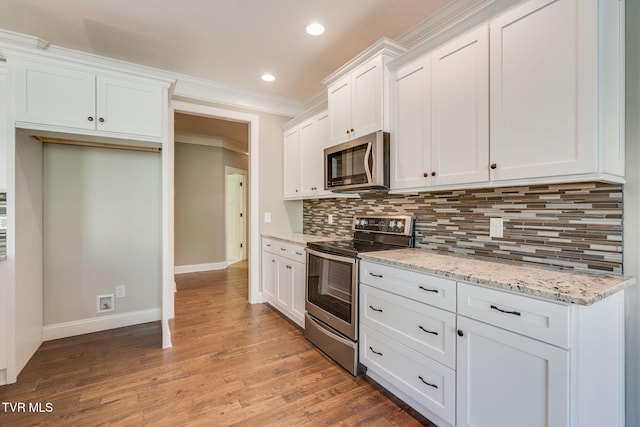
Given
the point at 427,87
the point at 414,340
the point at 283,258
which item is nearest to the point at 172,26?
the point at 427,87

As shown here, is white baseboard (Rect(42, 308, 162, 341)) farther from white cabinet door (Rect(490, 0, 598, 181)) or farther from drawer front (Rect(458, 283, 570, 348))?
white cabinet door (Rect(490, 0, 598, 181))

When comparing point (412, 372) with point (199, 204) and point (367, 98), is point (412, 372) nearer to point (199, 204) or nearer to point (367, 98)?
point (367, 98)

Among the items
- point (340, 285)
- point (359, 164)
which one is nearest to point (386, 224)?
point (359, 164)

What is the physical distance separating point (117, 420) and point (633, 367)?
263 cm

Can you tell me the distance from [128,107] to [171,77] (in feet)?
3.38

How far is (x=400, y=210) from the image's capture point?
2.59 metres

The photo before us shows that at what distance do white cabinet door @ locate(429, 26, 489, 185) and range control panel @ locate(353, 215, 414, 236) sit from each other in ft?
1.81

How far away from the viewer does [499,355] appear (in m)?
1.30

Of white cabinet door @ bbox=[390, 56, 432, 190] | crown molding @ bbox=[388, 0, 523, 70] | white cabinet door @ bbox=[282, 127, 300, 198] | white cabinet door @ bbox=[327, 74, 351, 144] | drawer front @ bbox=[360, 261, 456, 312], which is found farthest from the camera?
white cabinet door @ bbox=[282, 127, 300, 198]

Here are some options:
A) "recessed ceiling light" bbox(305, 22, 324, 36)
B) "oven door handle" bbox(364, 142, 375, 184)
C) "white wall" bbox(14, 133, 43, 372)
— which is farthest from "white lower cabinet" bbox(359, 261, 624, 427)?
"white wall" bbox(14, 133, 43, 372)

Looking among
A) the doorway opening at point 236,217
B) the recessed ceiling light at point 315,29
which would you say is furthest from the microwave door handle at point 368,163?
the doorway opening at point 236,217

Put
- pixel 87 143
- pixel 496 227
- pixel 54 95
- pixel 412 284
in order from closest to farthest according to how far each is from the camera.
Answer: pixel 412 284
pixel 496 227
pixel 54 95
pixel 87 143

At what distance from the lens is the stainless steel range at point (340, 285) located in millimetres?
2152

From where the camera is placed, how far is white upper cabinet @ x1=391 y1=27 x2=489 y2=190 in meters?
1.70
